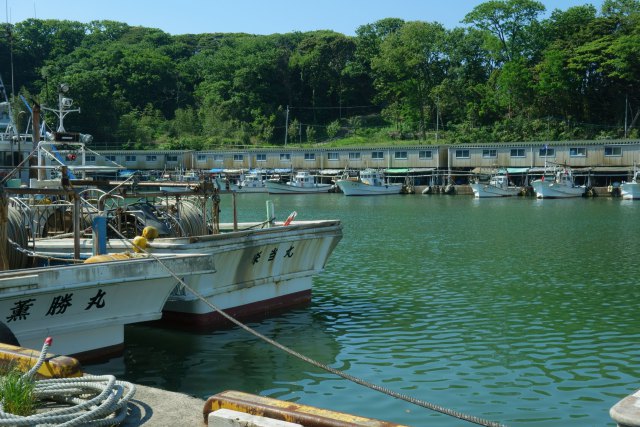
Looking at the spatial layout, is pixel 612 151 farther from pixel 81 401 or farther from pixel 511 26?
pixel 81 401

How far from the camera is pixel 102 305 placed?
1231 centimetres

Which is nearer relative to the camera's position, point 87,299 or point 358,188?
point 87,299

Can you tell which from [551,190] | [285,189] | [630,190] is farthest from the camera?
[285,189]

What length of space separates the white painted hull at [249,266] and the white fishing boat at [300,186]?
2430 inches

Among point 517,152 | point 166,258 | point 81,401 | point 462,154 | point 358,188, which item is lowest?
point 358,188

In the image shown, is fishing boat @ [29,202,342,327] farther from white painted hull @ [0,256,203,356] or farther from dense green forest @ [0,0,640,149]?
dense green forest @ [0,0,640,149]

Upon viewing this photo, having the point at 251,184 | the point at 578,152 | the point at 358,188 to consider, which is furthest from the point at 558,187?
the point at 251,184

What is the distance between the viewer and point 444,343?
46.8ft

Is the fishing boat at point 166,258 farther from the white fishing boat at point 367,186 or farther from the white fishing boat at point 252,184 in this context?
the white fishing boat at point 252,184

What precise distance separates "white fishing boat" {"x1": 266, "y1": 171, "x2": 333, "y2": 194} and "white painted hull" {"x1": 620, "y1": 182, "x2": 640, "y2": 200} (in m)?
31.1

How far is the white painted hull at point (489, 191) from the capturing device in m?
69.4

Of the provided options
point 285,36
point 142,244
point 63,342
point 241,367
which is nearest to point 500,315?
point 241,367

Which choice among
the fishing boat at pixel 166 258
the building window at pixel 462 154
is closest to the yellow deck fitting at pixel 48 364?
the fishing boat at pixel 166 258

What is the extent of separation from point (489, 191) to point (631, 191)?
12403 mm
